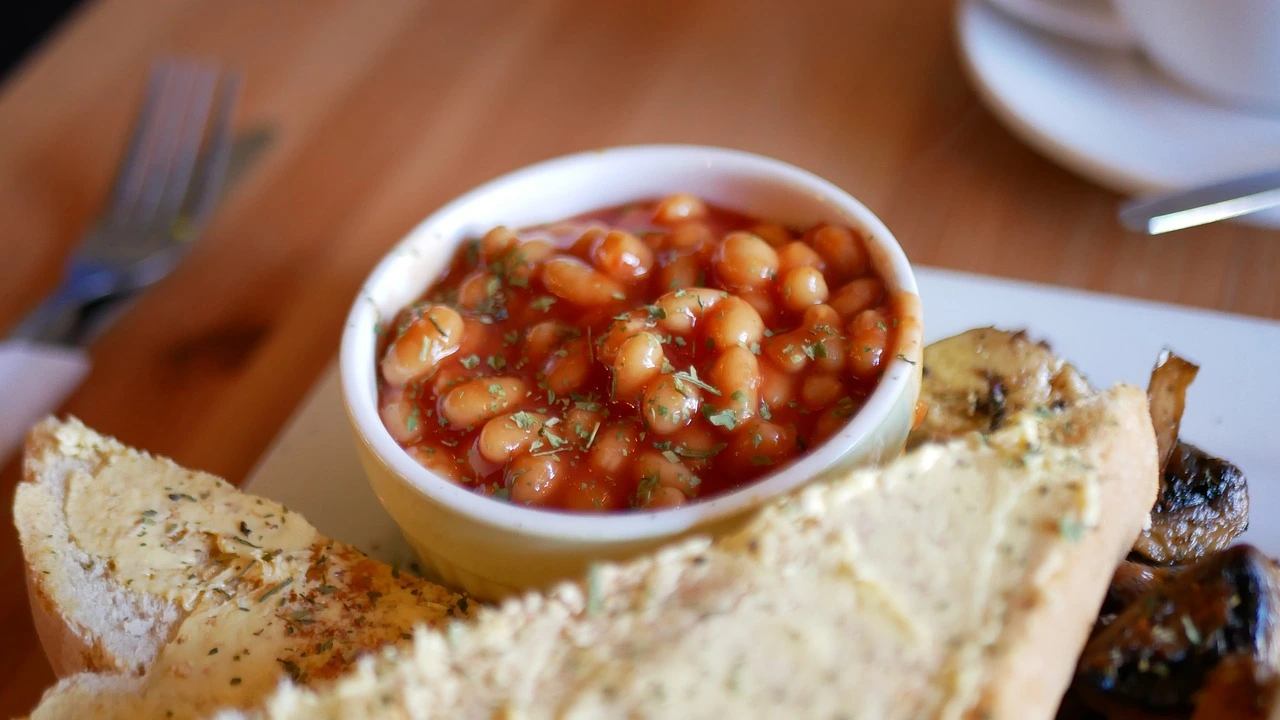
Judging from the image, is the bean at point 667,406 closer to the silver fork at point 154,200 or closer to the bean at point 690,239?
the bean at point 690,239

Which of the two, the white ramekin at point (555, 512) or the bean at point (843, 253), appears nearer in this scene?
the white ramekin at point (555, 512)

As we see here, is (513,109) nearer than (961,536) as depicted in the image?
No

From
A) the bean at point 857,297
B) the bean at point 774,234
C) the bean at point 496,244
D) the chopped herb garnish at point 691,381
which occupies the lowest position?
the bean at point 857,297

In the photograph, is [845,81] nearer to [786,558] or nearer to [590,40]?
[590,40]

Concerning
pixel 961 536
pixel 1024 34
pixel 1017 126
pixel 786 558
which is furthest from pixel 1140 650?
pixel 1024 34

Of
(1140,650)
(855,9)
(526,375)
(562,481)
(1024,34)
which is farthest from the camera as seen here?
(855,9)

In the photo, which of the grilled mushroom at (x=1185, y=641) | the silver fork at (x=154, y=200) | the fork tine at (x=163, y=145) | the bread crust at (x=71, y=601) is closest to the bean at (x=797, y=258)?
the grilled mushroom at (x=1185, y=641)

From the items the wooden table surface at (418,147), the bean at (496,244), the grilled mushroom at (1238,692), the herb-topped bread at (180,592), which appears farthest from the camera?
the wooden table surface at (418,147)
